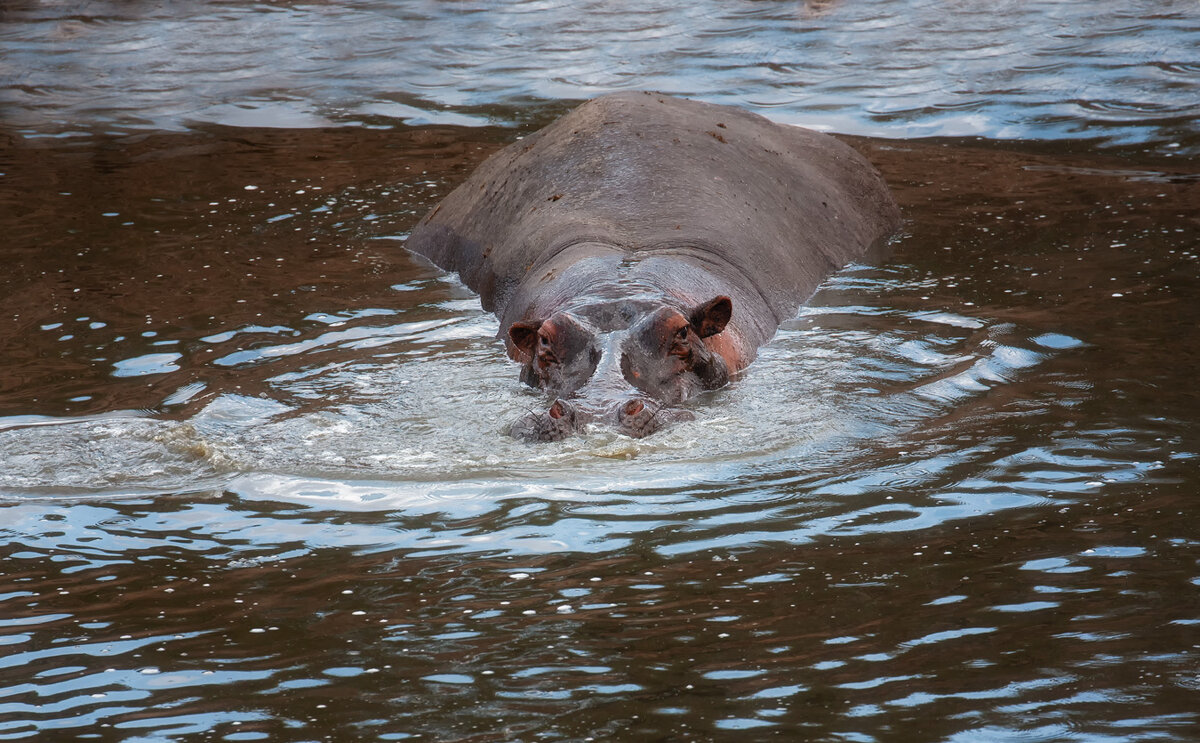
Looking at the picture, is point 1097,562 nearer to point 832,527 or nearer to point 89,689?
point 832,527

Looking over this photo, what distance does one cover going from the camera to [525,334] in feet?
21.7

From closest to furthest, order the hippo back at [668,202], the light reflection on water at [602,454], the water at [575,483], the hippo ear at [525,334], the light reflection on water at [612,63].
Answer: the water at [575,483] < the light reflection on water at [602,454] < the hippo ear at [525,334] < the hippo back at [668,202] < the light reflection on water at [612,63]

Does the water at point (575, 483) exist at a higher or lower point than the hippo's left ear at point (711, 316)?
lower

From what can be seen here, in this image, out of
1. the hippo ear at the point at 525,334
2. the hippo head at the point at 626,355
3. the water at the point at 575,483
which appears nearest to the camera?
the water at the point at 575,483

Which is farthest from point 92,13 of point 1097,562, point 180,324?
point 1097,562

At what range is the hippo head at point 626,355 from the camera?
611 centimetres

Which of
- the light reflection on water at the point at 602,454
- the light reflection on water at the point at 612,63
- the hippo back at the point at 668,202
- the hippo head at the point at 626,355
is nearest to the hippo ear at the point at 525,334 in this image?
the hippo head at the point at 626,355

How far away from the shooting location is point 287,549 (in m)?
4.62

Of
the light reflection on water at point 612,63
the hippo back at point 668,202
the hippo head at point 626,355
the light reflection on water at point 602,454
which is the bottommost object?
the light reflection on water at point 602,454

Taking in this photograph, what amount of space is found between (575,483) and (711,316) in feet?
5.71

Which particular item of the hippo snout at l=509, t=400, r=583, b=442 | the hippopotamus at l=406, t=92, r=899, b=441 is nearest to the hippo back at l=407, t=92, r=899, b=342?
the hippopotamus at l=406, t=92, r=899, b=441

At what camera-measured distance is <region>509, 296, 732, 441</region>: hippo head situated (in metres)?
6.11

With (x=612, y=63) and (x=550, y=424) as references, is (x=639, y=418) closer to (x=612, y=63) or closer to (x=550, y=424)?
(x=550, y=424)

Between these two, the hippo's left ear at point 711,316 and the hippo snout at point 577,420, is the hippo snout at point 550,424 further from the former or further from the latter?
the hippo's left ear at point 711,316
